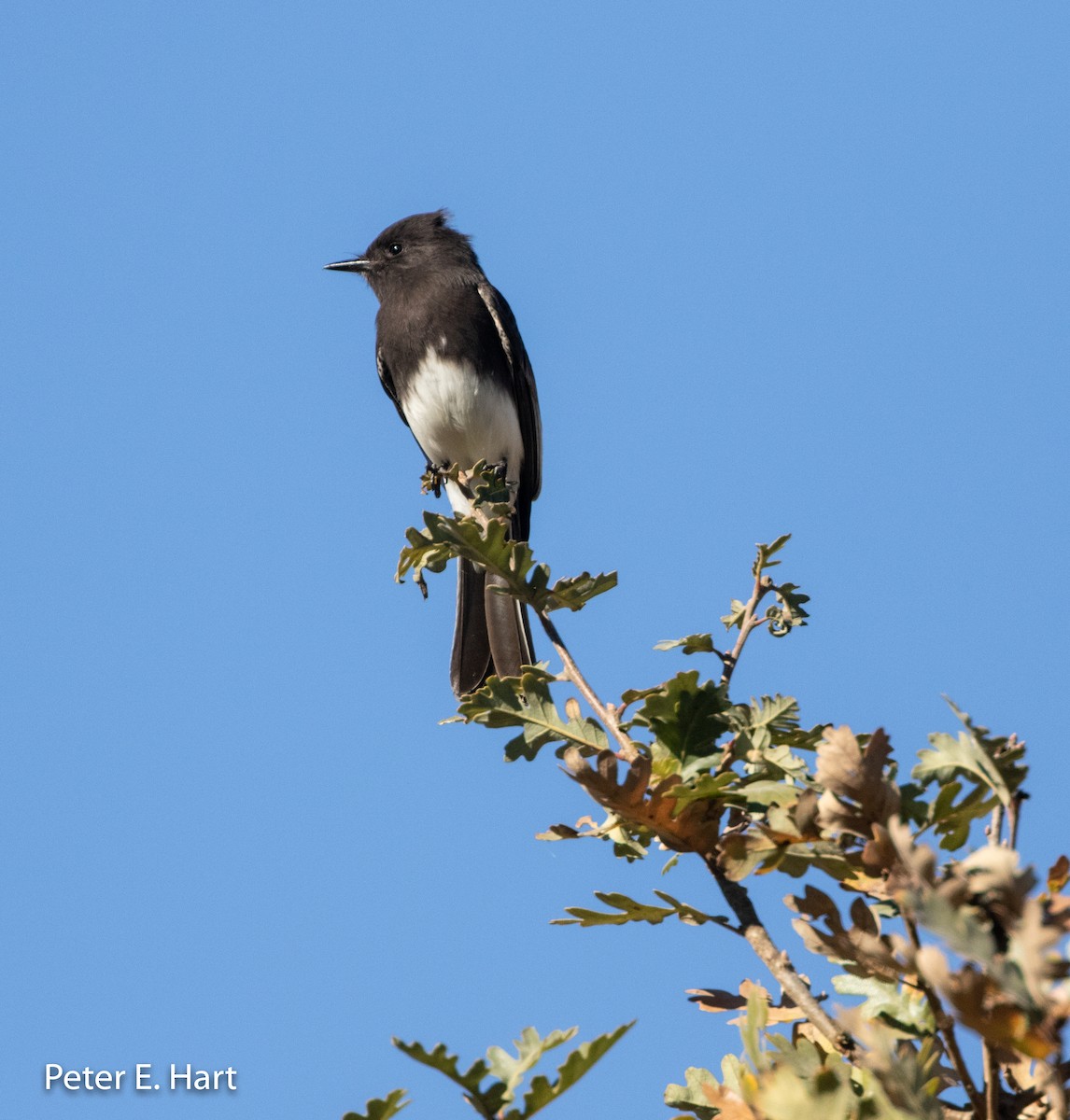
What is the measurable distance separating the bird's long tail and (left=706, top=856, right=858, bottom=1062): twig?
2590mm

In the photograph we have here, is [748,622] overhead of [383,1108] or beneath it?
overhead

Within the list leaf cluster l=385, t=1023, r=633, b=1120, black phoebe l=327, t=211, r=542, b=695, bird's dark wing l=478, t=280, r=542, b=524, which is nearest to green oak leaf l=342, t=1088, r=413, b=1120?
leaf cluster l=385, t=1023, r=633, b=1120

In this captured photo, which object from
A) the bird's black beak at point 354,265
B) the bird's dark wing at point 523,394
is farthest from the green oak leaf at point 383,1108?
the bird's black beak at point 354,265

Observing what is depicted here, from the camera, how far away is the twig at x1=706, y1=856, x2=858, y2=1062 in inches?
55.3

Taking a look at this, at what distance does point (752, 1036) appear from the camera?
4.18 feet

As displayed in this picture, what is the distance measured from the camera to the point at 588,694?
6.37 feet

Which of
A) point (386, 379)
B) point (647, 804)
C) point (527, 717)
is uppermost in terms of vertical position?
point (386, 379)

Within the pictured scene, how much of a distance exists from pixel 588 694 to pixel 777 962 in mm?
537

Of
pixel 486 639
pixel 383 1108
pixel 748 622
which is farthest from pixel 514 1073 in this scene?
pixel 486 639

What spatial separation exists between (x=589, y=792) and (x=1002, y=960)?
2.12ft

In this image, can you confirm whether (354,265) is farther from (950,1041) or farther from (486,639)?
(950,1041)

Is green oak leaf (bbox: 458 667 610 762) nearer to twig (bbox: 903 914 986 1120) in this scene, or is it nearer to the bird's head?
twig (bbox: 903 914 986 1120)

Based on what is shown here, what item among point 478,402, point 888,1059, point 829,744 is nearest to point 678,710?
point 829,744

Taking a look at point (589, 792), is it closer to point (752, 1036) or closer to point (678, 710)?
point (678, 710)
